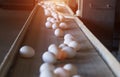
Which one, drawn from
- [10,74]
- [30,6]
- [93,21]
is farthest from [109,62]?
[30,6]

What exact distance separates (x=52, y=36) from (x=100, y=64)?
0.65m

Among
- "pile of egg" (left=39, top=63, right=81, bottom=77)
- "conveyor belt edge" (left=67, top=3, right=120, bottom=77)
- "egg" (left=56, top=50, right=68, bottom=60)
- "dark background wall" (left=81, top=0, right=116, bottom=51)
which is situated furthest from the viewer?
"dark background wall" (left=81, top=0, right=116, bottom=51)

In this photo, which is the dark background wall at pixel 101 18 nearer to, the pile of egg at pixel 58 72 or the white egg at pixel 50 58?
the white egg at pixel 50 58

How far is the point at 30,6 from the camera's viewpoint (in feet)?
16.5

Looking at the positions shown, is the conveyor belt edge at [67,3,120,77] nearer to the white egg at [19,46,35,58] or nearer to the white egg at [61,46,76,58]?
Answer: the white egg at [61,46,76,58]

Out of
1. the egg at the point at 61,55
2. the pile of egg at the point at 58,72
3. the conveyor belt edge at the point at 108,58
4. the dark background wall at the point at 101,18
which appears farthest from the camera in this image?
the dark background wall at the point at 101,18

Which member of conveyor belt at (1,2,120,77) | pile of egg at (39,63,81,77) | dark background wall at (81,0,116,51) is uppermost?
pile of egg at (39,63,81,77)

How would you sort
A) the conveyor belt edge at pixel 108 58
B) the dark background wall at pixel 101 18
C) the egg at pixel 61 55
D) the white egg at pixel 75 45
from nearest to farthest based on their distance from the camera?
1. the conveyor belt edge at pixel 108 58
2. the egg at pixel 61 55
3. the white egg at pixel 75 45
4. the dark background wall at pixel 101 18

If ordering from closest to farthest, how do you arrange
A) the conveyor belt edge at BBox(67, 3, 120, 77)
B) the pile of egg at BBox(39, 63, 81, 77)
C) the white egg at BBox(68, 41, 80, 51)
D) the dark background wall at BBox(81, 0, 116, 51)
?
the pile of egg at BBox(39, 63, 81, 77)
the conveyor belt edge at BBox(67, 3, 120, 77)
the white egg at BBox(68, 41, 80, 51)
the dark background wall at BBox(81, 0, 116, 51)

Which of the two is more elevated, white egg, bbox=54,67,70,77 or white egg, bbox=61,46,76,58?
white egg, bbox=54,67,70,77

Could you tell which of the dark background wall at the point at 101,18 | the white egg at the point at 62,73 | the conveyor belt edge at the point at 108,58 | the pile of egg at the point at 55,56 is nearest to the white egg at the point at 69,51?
the pile of egg at the point at 55,56

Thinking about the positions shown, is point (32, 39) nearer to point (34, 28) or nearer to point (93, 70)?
point (34, 28)

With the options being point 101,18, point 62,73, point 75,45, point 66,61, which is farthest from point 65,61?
point 101,18

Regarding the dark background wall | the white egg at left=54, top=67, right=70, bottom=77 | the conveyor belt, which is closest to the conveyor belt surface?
the conveyor belt
